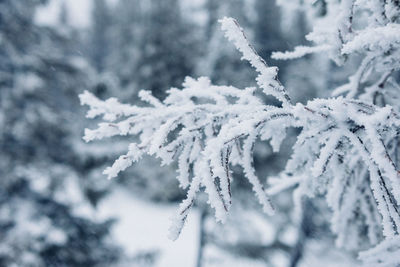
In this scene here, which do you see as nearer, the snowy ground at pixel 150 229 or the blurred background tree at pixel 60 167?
the blurred background tree at pixel 60 167

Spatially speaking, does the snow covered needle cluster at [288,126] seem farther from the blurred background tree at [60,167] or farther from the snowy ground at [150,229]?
the snowy ground at [150,229]

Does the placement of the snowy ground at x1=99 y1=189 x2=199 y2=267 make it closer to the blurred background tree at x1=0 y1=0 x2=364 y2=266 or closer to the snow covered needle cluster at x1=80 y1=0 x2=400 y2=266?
the blurred background tree at x1=0 y1=0 x2=364 y2=266

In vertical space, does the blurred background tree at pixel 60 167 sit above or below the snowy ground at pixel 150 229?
below

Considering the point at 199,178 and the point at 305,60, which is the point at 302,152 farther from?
the point at 305,60

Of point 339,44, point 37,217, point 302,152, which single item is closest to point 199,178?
point 302,152

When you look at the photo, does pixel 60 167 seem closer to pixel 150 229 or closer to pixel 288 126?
pixel 288 126

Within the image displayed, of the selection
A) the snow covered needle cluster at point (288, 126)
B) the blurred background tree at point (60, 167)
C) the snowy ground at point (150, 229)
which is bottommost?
the snow covered needle cluster at point (288, 126)

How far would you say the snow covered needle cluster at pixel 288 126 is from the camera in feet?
5.78

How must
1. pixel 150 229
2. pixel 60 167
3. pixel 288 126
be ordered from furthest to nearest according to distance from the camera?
1. pixel 150 229
2. pixel 60 167
3. pixel 288 126

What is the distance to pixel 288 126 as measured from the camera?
2.18 m

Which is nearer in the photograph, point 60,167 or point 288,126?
point 288,126

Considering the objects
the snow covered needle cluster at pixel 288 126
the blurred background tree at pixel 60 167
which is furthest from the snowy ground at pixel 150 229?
the snow covered needle cluster at pixel 288 126

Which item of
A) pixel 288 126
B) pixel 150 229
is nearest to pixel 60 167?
pixel 288 126

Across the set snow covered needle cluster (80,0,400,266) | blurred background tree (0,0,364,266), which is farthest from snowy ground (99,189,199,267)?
snow covered needle cluster (80,0,400,266)
